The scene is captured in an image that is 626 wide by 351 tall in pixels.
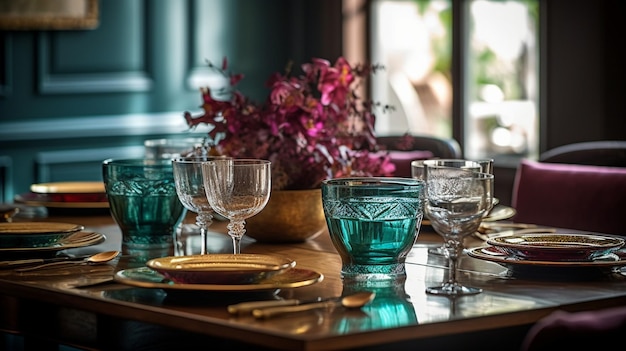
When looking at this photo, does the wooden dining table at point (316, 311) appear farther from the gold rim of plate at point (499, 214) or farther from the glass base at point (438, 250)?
the gold rim of plate at point (499, 214)

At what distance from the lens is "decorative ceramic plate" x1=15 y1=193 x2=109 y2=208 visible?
2.34 m

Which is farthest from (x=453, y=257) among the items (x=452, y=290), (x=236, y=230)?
(x=236, y=230)

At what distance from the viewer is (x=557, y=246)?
1.63m

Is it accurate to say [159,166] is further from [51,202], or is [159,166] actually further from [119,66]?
[119,66]

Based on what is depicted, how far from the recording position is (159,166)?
1.96 m

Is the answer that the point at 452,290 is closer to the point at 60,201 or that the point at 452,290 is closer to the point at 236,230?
the point at 236,230

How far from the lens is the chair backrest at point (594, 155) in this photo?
95.6 inches

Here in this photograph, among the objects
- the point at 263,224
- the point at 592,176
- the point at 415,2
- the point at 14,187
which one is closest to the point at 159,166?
the point at 263,224

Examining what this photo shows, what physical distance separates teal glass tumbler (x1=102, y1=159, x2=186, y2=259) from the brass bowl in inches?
6.0

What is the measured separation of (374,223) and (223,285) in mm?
268

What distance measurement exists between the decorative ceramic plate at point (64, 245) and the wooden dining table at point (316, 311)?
8cm

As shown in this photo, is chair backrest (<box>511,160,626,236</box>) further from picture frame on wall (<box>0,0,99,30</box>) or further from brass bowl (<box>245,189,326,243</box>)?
picture frame on wall (<box>0,0,99,30</box>)

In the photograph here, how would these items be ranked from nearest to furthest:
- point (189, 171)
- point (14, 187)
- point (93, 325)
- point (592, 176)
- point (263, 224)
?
1. point (93, 325)
2. point (189, 171)
3. point (263, 224)
4. point (592, 176)
5. point (14, 187)

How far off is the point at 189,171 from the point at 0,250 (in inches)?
13.2
